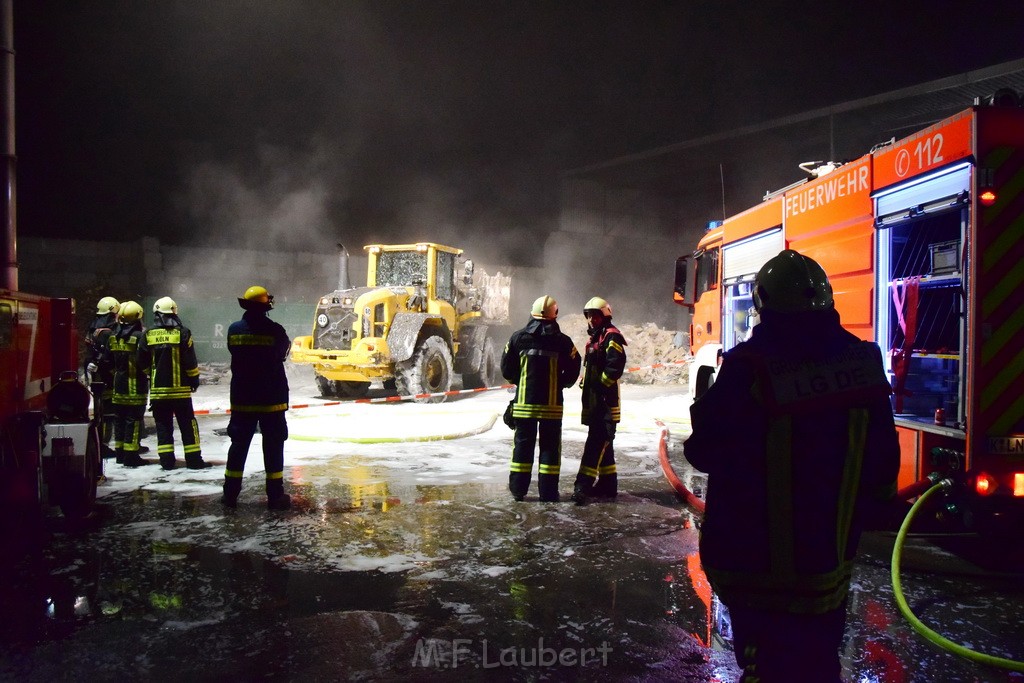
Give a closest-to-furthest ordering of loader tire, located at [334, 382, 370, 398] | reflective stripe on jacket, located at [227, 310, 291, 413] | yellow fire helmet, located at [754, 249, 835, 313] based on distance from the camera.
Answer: yellow fire helmet, located at [754, 249, 835, 313] → reflective stripe on jacket, located at [227, 310, 291, 413] → loader tire, located at [334, 382, 370, 398]

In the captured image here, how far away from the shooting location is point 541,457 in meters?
5.52

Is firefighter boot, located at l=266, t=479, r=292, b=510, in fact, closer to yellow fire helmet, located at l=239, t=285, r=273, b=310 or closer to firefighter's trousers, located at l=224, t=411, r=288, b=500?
firefighter's trousers, located at l=224, t=411, r=288, b=500

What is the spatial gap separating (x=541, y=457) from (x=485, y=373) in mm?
9273

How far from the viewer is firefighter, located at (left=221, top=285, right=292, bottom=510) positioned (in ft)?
16.9

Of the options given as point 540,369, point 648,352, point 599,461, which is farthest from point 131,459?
point 648,352

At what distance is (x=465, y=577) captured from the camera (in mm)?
3846

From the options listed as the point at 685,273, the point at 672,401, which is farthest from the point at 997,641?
the point at 672,401

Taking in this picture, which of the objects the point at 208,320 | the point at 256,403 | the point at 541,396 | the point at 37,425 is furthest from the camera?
the point at 208,320

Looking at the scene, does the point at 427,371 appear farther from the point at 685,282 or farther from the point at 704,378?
the point at 704,378

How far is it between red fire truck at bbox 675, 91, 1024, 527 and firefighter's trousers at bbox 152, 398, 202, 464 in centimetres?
586

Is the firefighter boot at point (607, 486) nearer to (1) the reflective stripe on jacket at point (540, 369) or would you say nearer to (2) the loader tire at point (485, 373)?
(1) the reflective stripe on jacket at point (540, 369)

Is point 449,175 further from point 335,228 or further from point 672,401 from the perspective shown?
point 672,401

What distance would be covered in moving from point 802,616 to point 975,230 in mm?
3049

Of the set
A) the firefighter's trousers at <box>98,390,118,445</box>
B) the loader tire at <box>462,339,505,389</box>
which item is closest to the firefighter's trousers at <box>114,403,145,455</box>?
the firefighter's trousers at <box>98,390,118,445</box>
